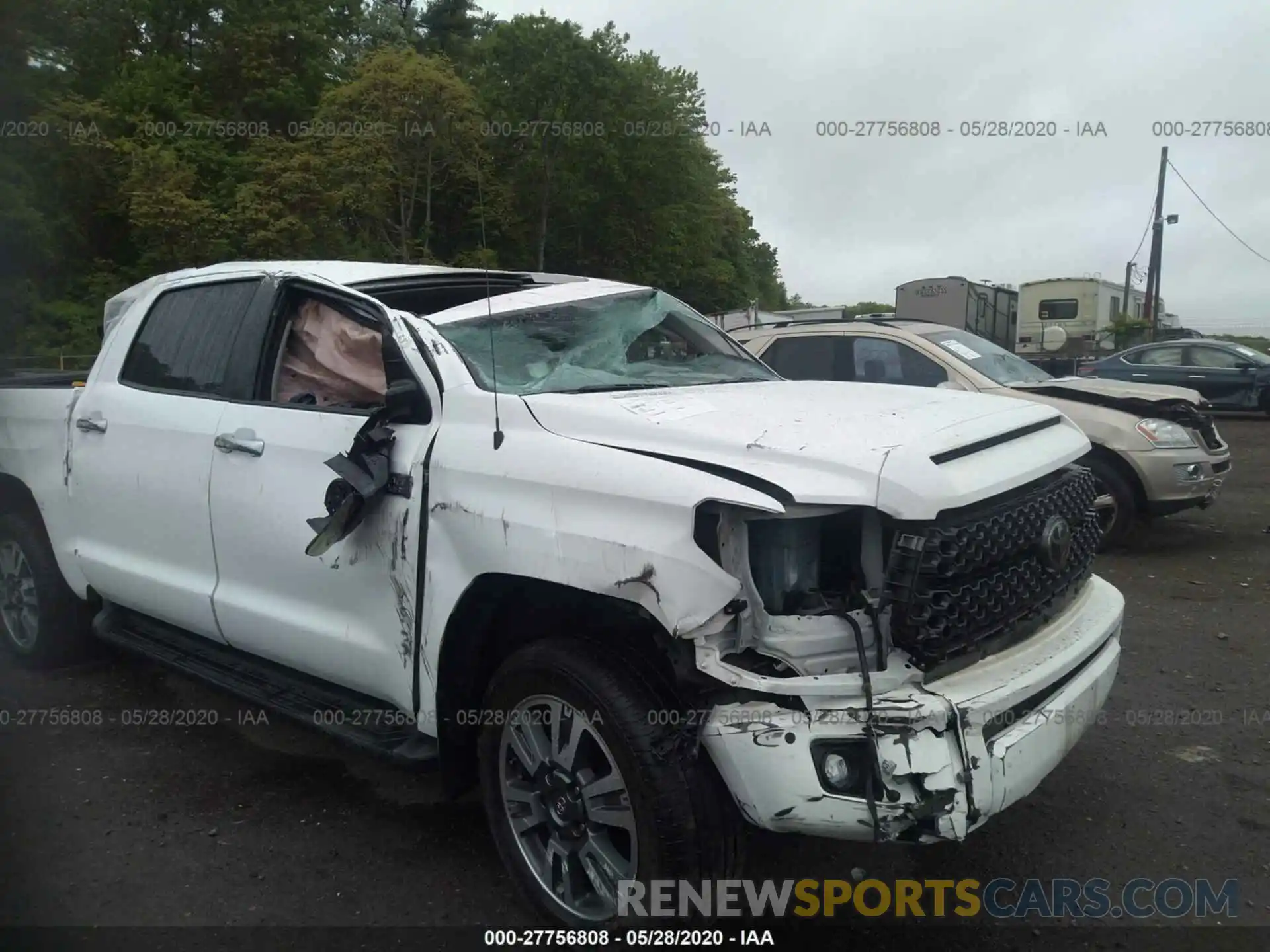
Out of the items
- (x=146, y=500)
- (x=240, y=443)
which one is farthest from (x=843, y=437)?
(x=146, y=500)

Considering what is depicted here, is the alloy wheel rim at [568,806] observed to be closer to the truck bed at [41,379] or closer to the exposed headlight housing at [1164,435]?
the truck bed at [41,379]

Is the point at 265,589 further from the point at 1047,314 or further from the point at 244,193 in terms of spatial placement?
the point at 1047,314

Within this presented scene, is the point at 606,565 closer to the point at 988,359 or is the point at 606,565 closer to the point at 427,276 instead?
the point at 427,276

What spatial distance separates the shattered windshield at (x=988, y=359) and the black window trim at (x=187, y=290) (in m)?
5.25

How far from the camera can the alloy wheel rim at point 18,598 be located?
4.79 metres

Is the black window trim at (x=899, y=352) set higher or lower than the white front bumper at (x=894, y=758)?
higher

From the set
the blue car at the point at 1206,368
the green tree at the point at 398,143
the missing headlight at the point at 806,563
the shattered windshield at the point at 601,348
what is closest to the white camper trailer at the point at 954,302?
the blue car at the point at 1206,368

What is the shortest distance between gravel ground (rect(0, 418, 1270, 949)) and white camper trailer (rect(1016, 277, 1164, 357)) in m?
25.7

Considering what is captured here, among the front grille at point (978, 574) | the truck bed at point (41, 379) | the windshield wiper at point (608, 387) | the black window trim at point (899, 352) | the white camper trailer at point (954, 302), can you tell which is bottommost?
the front grille at point (978, 574)

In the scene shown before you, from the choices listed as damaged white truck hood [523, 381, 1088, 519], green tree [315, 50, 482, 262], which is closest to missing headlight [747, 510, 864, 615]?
damaged white truck hood [523, 381, 1088, 519]

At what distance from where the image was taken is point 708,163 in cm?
3838

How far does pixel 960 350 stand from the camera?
24.9ft

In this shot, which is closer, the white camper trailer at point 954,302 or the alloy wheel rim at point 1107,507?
the alloy wheel rim at point 1107,507

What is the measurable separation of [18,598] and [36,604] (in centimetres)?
23
